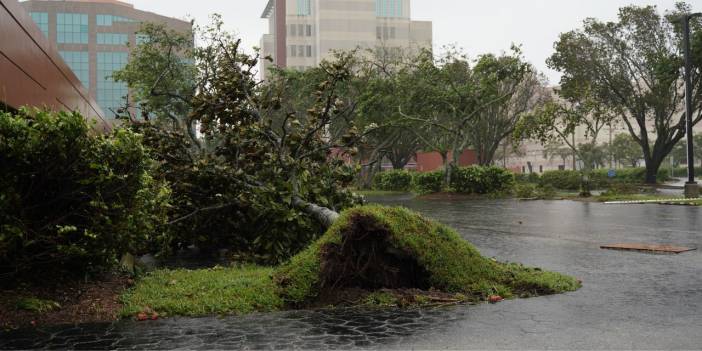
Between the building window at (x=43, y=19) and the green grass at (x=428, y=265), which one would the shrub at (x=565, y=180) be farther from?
the building window at (x=43, y=19)

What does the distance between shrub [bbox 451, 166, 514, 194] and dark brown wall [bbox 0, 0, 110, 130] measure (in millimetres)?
21755

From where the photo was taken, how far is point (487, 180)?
30.7 metres

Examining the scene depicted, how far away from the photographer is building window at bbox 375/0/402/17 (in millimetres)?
112875

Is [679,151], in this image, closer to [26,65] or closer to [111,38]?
[111,38]

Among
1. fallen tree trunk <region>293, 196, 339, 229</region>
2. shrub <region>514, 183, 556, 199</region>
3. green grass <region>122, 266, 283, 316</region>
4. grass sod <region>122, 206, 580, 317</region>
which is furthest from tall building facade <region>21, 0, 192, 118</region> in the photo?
grass sod <region>122, 206, 580, 317</region>

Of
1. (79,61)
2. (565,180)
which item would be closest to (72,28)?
(79,61)

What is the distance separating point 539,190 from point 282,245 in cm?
2554

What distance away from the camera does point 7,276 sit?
6.04 meters

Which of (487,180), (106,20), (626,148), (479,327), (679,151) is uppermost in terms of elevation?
(106,20)

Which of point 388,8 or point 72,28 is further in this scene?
point 388,8

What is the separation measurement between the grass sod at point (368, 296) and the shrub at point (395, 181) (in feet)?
113

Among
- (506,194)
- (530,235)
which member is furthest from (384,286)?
(506,194)

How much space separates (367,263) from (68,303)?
3.01 metres

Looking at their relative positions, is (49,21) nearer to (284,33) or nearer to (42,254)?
(284,33)
